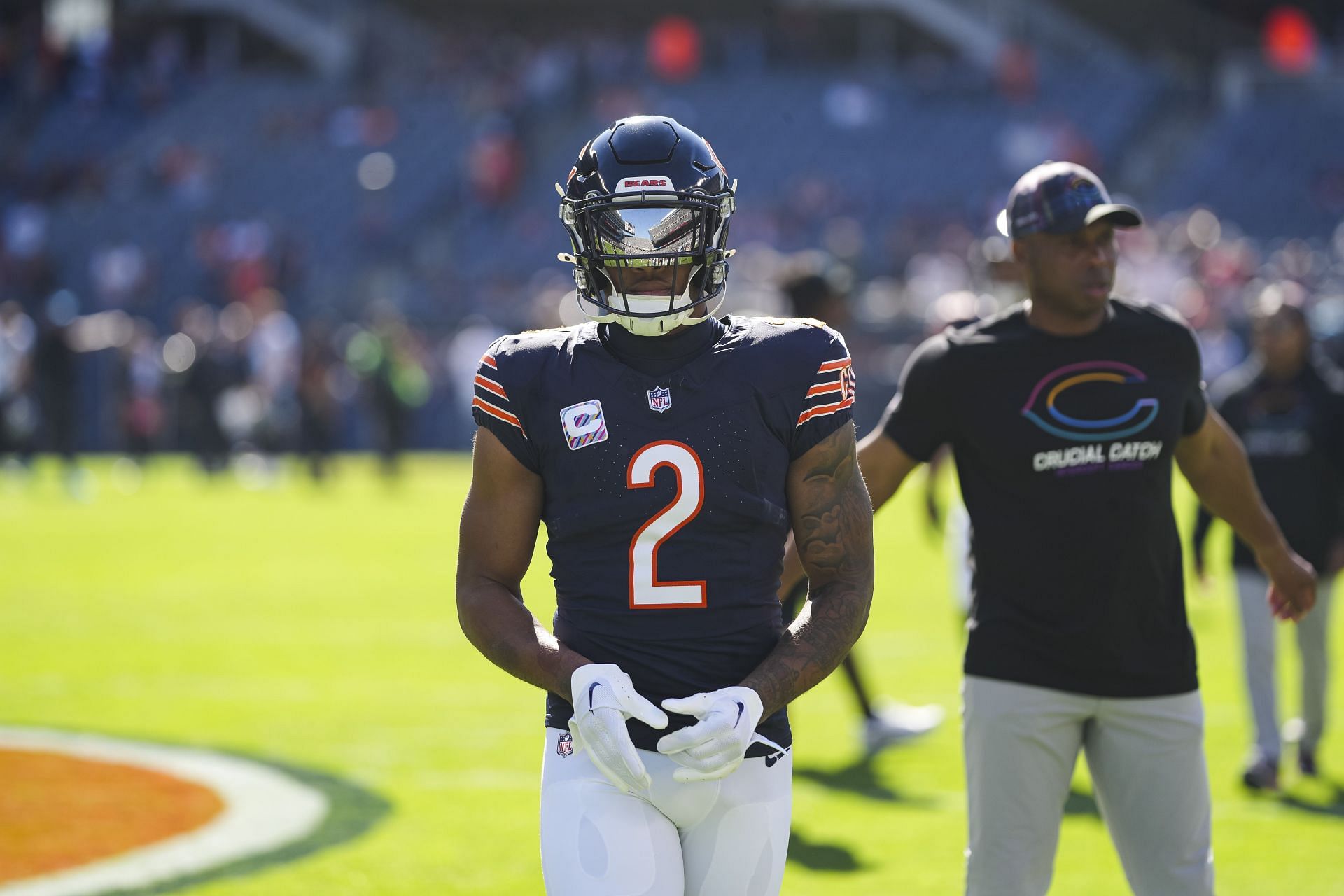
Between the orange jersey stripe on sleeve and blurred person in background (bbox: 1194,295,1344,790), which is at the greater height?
the orange jersey stripe on sleeve

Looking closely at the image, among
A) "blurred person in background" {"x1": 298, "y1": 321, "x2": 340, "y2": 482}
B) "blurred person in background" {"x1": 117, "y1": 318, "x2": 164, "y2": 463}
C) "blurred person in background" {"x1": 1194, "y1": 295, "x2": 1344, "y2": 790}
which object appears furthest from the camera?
"blurred person in background" {"x1": 117, "y1": 318, "x2": 164, "y2": 463}

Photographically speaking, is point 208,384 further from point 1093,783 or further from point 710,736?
point 710,736

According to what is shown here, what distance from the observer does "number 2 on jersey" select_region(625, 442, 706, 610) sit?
3201 mm

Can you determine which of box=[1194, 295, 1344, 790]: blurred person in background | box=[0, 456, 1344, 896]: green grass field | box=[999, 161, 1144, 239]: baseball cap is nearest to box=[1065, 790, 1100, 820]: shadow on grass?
box=[0, 456, 1344, 896]: green grass field

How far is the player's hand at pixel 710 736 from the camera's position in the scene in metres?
2.93

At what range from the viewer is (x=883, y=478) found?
14.5 feet

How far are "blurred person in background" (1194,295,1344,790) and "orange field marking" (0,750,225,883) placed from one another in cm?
430

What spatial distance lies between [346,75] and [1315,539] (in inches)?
1434

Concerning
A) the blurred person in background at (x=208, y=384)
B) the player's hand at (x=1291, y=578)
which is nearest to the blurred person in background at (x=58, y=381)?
the blurred person in background at (x=208, y=384)

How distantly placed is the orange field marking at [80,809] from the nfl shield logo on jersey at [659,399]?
3.67 metres

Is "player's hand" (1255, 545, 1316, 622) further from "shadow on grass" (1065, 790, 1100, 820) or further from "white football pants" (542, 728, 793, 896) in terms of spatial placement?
"shadow on grass" (1065, 790, 1100, 820)

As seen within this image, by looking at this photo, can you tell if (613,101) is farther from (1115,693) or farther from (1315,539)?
(1115,693)

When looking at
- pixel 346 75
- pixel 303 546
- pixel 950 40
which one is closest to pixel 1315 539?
pixel 303 546

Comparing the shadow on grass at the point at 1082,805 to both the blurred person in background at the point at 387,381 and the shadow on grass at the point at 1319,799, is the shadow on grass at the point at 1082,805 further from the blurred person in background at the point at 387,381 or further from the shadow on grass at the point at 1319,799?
the blurred person in background at the point at 387,381
